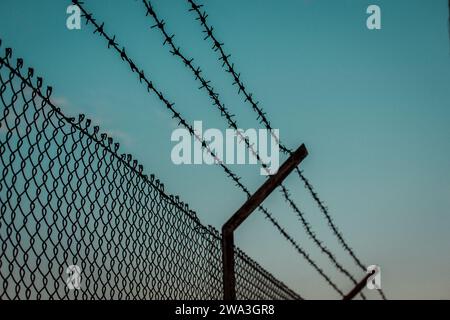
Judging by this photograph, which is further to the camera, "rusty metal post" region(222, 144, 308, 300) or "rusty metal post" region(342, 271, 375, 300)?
"rusty metal post" region(342, 271, 375, 300)

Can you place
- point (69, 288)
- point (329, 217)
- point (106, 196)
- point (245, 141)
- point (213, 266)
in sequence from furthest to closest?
point (329, 217), point (213, 266), point (245, 141), point (106, 196), point (69, 288)

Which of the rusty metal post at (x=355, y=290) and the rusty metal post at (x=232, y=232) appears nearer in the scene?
the rusty metal post at (x=232, y=232)

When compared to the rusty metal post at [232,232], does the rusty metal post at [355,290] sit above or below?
above

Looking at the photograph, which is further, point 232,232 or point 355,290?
point 355,290

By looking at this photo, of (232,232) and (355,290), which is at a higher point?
(355,290)

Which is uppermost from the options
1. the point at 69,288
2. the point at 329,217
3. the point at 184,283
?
the point at 329,217

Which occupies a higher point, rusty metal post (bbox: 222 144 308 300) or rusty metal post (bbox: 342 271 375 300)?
rusty metal post (bbox: 342 271 375 300)

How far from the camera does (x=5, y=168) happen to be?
2.28 meters
